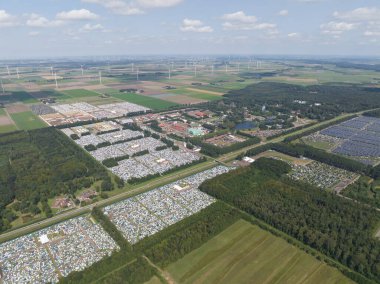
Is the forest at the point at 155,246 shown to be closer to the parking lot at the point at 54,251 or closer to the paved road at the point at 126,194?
the parking lot at the point at 54,251

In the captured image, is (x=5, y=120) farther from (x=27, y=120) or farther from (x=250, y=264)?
(x=250, y=264)

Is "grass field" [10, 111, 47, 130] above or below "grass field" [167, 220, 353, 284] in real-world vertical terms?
above

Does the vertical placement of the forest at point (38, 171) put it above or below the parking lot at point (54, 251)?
above

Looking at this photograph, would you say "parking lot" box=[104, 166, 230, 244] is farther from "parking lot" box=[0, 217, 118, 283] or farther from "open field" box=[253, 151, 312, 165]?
"open field" box=[253, 151, 312, 165]

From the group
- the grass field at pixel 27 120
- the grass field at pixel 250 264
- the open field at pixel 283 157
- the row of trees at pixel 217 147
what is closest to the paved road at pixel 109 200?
the row of trees at pixel 217 147

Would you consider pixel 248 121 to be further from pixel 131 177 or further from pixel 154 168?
pixel 131 177

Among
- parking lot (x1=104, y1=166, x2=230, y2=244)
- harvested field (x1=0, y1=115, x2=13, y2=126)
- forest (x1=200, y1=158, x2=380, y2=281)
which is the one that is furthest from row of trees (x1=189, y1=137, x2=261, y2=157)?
harvested field (x1=0, y1=115, x2=13, y2=126)
